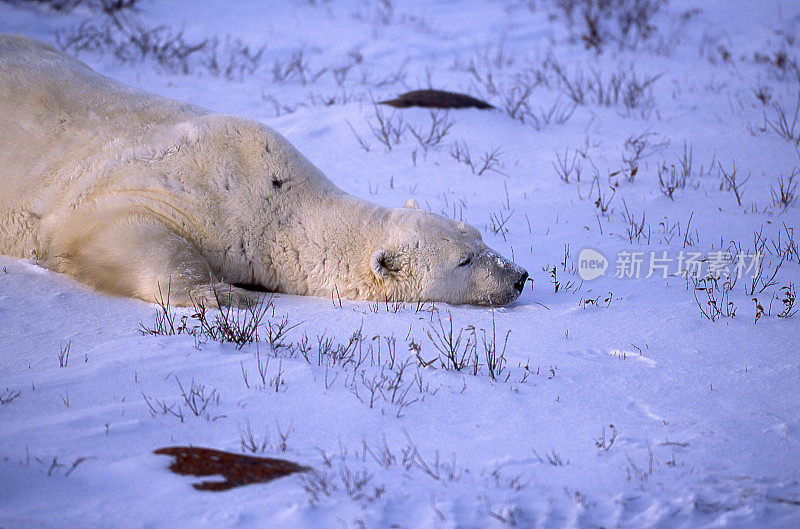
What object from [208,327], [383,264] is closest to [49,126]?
[208,327]

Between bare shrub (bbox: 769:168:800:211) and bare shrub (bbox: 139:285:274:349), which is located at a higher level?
bare shrub (bbox: 769:168:800:211)

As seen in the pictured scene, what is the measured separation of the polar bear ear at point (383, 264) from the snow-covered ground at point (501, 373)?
0.26 meters

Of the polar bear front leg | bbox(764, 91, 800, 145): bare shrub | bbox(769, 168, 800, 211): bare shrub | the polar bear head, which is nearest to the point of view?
the polar bear front leg

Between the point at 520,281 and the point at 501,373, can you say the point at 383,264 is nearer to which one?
the point at 520,281

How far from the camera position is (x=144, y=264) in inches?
159

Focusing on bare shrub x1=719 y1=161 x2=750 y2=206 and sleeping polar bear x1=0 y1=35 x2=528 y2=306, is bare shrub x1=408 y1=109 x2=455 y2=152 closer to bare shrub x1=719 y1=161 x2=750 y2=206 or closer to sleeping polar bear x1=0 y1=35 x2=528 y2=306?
bare shrub x1=719 y1=161 x2=750 y2=206

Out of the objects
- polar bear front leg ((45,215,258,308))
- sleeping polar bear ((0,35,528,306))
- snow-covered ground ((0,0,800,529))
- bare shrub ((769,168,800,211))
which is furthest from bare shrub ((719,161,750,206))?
polar bear front leg ((45,215,258,308))

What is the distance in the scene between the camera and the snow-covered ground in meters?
2.22

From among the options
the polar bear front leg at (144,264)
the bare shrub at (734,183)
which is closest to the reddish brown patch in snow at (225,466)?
the polar bear front leg at (144,264)

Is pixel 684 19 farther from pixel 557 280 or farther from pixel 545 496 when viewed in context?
pixel 545 496

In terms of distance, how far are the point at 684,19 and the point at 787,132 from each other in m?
8.43

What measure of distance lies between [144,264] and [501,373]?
7.15 ft

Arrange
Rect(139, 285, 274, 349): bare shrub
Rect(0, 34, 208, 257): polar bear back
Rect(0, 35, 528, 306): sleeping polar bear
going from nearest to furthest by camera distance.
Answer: Rect(139, 285, 274, 349): bare shrub
Rect(0, 35, 528, 306): sleeping polar bear
Rect(0, 34, 208, 257): polar bear back

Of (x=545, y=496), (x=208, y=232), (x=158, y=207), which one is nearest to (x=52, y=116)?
(x=158, y=207)
